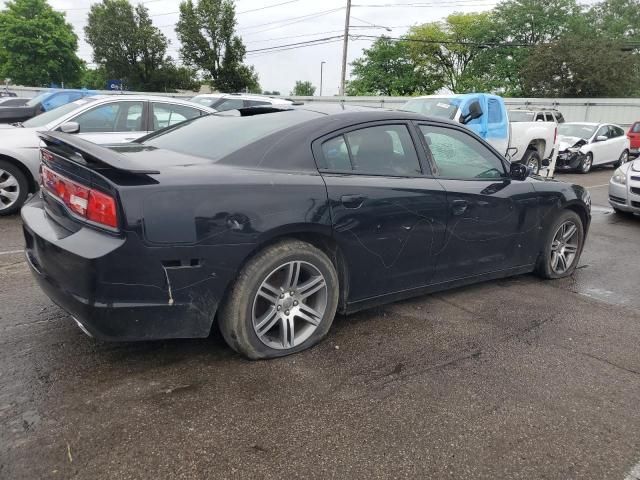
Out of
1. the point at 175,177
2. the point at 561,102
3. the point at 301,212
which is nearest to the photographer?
the point at 175,177

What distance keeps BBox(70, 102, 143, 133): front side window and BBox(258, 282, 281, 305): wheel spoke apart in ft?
16.8

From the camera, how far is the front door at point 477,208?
3.72 meters

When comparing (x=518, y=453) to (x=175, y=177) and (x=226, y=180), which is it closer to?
(x=226, y=180)

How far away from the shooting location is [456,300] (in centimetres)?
421

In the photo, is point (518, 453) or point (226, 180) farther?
point (226, 180)

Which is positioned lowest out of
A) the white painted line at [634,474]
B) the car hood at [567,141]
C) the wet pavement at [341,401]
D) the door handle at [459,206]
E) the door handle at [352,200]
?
the wet pavement at [341,401]

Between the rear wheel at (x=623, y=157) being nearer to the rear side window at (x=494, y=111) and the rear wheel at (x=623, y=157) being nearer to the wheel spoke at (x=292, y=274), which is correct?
the rear side window at (x=494, y=111)

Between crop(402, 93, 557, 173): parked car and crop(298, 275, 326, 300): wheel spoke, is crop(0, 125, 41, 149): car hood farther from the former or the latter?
crop(402, 93, 557, 173): parked car

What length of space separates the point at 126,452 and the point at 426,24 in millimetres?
64440

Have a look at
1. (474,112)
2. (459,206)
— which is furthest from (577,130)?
(459,206)

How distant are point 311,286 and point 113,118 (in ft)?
17.3

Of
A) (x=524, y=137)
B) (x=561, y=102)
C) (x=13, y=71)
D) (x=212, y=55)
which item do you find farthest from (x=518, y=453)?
(x=13, y=71)

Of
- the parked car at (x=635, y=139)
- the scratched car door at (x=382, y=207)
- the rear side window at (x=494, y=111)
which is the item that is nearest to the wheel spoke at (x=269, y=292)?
the scratched car door at (x=382, y=207)

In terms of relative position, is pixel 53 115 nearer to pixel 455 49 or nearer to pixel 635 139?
pixel 635 139
